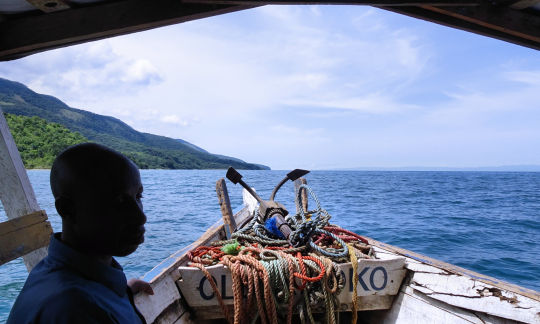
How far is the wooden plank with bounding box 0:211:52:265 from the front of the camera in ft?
6.03

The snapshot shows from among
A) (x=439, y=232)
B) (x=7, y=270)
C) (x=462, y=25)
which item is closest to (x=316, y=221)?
(x=462, y=25)

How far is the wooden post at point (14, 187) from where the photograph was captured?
2.10 meters

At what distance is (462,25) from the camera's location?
74.7 inches

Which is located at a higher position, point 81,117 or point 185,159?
point 81,117

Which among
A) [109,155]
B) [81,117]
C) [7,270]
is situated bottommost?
[7,270]

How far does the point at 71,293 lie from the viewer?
31.7 inches

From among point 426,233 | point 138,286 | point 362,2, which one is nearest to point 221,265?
point 138,286

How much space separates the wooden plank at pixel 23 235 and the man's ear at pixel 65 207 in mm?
1296

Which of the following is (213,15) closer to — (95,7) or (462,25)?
(95,7)

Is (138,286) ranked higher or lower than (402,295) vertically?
higher

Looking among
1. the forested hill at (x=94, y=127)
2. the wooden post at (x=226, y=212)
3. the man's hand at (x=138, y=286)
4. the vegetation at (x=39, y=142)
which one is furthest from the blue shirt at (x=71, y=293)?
the forested hill at (x=94, y=127)

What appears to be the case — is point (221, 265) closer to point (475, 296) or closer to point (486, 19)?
point (475, 296)

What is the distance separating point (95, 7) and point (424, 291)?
3.12m

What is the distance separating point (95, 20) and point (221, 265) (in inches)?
75.4
